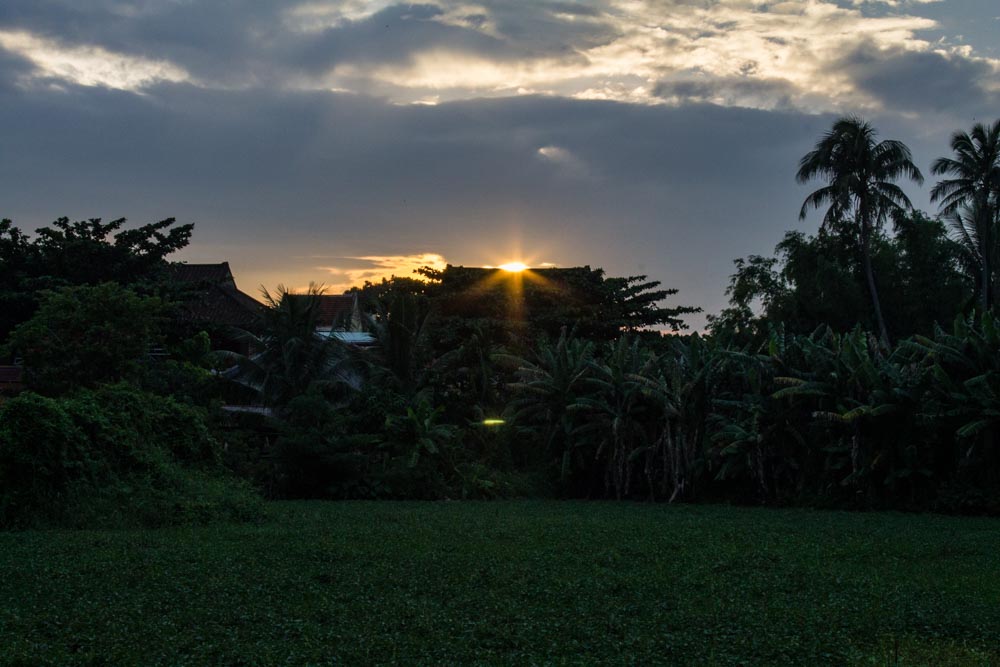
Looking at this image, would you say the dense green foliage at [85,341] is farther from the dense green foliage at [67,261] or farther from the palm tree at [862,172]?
the palm tree at [862,172]

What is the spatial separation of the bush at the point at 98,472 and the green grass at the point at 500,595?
3.29 ft

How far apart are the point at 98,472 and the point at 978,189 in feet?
123

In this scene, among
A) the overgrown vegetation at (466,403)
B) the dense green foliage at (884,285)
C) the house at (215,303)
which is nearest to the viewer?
the overgrown vegetation at (466,403)

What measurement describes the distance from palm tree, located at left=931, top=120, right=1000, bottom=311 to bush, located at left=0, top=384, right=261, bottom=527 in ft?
107

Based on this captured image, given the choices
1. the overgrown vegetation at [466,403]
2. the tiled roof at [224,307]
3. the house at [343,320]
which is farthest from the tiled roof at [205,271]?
the overgrown vegetation at [466,403]

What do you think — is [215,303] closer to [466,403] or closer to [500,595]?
[466,403]

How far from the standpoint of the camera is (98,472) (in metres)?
15.4

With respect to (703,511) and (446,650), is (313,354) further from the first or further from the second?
(446,650)

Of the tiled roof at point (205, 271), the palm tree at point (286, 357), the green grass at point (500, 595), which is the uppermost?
the tiled roof at point (205, 271)

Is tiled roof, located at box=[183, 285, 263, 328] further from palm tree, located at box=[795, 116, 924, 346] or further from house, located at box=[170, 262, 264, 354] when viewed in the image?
palm tree, located at box=[795, 116, 924, 346]

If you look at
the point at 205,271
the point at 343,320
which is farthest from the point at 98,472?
the point at 205,271

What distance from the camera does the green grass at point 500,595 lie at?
698 centimetres

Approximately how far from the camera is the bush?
46.5 feet

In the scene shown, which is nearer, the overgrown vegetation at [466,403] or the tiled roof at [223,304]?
the overgrown vegetation at [466,403]
